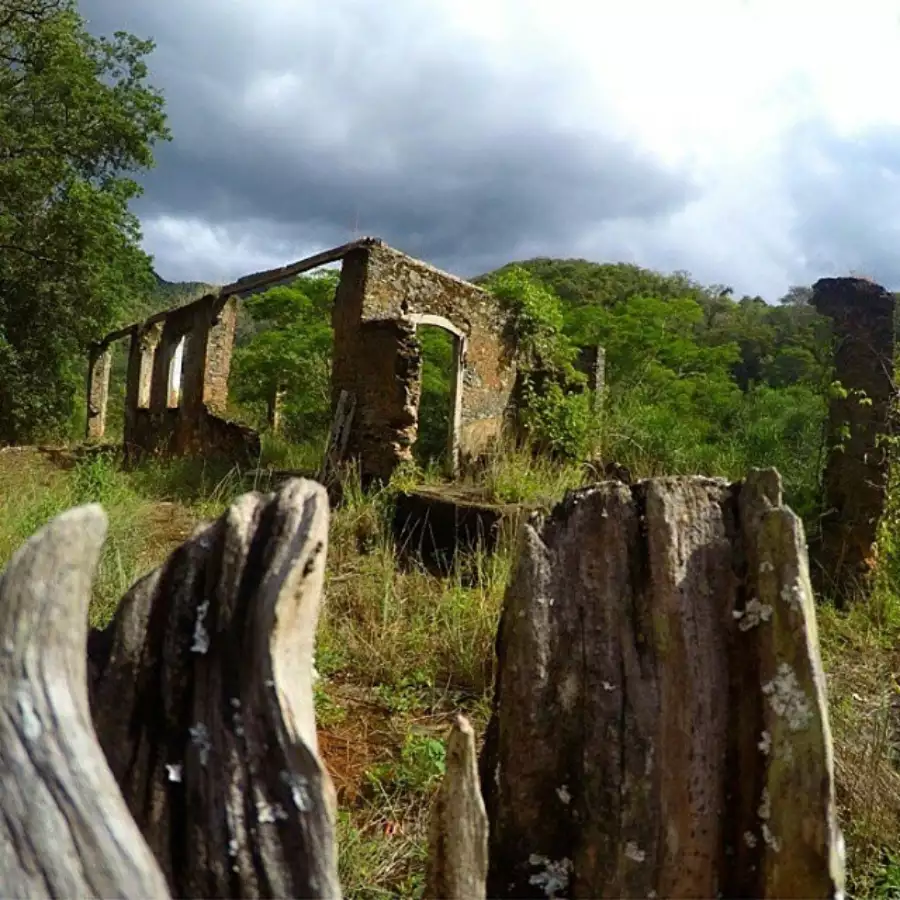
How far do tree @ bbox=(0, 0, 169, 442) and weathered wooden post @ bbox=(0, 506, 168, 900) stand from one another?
2013 centimetres

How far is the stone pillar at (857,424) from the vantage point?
7.89 m

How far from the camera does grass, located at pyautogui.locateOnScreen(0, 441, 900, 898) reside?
145 inches

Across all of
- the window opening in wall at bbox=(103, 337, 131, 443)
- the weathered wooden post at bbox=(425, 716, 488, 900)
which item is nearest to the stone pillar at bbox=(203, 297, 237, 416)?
the window opening in wall at bbox=(103, 337, 131, 443)

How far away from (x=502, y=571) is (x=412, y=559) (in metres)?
1.54

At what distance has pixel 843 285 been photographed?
806 cm

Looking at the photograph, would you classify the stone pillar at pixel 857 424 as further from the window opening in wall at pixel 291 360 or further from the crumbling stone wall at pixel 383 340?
the window opening in wall at pixel 291 360

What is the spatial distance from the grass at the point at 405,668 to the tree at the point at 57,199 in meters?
11.3

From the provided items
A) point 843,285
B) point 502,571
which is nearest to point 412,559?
point 502,571

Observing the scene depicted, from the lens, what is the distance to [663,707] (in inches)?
63.9

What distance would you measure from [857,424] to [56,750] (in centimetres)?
795

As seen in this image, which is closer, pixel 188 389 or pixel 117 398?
pixel 188 389

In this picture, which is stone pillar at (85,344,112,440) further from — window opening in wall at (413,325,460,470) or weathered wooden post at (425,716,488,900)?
weathered wooden post at (425,716,488,900)

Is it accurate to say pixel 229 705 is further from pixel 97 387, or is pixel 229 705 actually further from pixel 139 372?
pixel 97 387

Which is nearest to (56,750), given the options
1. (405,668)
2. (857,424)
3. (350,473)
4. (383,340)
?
(405,668)
